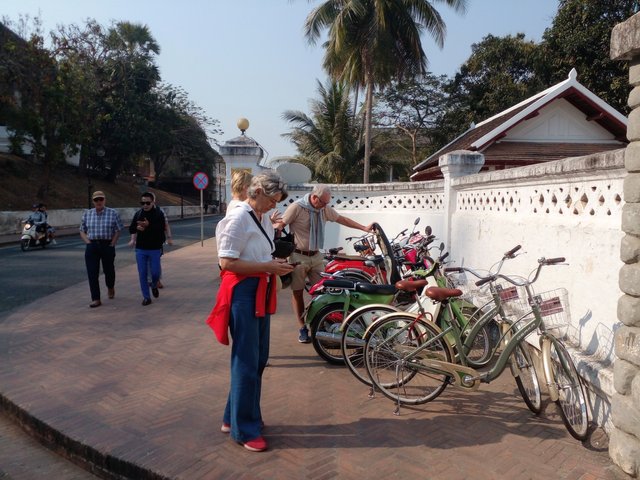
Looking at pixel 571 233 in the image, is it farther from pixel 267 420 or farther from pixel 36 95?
pixel 36 95

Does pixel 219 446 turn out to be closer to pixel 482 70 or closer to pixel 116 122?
pixel 482 70

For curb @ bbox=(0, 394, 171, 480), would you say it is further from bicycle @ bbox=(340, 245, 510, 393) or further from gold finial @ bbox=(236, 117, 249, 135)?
gold finial @ bbox=(236, 117, 249, 135)

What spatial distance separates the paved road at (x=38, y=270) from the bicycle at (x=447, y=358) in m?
5.79

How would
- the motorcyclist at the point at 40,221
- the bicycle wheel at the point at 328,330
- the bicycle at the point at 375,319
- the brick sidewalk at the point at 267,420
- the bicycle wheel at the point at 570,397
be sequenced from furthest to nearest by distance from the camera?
the motorcyclist at the point at 40,221 → the bicycle wheel at the point at 328,330 → the bicycle at the point at 375,319 → the bicycle wheel at the point at 570,397 → the brick sidewalk at the point at 267,420

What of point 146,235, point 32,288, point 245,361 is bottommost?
point 32,288

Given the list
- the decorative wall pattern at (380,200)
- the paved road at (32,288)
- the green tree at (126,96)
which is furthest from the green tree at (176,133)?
the decorative wall pattern at (380,200)

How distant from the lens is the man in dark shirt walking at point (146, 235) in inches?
287

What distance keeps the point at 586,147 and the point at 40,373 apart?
597 inches

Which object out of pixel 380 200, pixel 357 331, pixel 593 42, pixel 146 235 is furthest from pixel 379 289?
pixel 593 42

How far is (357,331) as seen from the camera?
14.6ft

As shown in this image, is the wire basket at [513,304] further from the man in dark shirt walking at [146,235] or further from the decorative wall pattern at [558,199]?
the man in dark shirt walking at [146,235]

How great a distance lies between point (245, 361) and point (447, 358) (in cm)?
162

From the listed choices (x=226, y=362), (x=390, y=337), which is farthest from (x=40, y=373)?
(x=390, y=337)

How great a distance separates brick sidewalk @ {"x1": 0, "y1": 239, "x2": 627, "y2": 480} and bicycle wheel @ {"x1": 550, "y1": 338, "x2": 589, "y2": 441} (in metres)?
0.11
